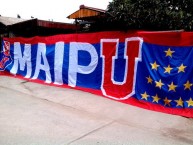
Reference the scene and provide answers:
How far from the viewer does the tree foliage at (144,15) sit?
20.6 ft

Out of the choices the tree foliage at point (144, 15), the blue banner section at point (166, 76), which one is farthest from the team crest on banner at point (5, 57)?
the blue banner section at point (166, 76)

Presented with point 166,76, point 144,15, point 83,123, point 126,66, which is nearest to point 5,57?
point 126,66

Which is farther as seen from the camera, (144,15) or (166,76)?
(144,15)

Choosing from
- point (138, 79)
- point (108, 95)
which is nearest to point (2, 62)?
point (108, 95)

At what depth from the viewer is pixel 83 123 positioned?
198 inches

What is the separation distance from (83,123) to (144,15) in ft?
10.6

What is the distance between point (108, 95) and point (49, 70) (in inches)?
120

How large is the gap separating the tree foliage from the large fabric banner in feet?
1.16

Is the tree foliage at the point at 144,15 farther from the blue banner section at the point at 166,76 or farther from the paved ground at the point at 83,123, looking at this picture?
the paved ground at the point at 83,123

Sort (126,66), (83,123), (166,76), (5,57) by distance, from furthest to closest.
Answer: (5,57) < (126,66) < (166,76) < (83,123)

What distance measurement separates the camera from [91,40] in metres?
7.58

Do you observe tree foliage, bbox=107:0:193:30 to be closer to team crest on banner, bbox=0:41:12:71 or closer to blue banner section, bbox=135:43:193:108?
blue banner section, bbox=135:43:193:108

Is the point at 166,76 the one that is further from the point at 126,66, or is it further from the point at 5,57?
the point at 5,57

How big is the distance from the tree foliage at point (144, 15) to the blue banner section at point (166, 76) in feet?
2.46
